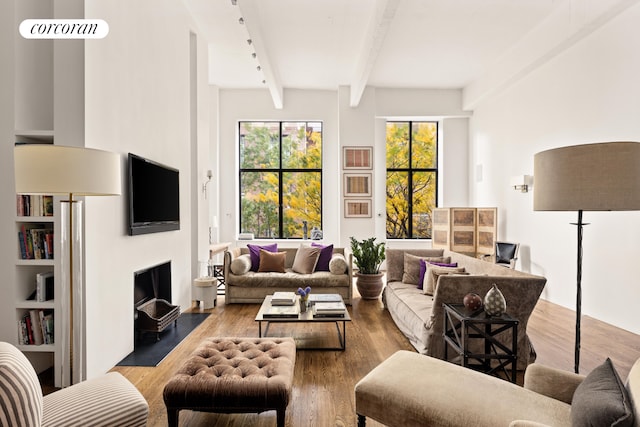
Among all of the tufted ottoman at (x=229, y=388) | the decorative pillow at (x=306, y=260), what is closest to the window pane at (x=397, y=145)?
the decorative pillow at (x=306, y=260)

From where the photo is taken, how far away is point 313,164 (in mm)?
8273

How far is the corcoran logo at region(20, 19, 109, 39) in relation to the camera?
257 cm

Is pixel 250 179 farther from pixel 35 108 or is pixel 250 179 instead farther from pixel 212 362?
pixel 212 362

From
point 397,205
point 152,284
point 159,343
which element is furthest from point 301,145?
point 159,343

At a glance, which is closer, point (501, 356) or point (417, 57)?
point (501, 356)

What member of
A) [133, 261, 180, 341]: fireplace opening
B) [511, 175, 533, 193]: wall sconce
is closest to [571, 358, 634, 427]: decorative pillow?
[133, 261, 180, 341]: fireplace opening

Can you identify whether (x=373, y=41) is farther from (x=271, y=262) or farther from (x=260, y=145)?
(x=260, y=145)

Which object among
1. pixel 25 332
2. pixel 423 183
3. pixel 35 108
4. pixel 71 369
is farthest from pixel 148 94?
pixel 423 183

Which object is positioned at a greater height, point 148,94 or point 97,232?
point 148,94

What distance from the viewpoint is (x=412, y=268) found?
4637mm

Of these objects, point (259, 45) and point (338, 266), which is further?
point (259, 45)

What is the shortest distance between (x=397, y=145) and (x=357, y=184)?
1.38 meters

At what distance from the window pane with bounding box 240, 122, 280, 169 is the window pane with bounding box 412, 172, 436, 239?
10.2 ft

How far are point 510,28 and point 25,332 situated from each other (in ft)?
21.0
